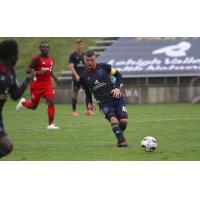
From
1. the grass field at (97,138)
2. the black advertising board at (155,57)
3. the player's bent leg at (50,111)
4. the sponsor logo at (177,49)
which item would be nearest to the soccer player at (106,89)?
the grass field at (97,138)

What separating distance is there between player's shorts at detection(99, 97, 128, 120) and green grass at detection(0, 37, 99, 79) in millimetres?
24892

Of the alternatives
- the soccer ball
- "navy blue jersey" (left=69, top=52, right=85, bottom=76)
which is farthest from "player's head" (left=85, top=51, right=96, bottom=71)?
"navy blue jersey" (left=69, top=52, right=85, bottom=76)

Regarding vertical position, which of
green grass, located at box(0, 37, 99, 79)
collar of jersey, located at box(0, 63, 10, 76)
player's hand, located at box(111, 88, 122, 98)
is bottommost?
green grass, located at box(0, 37, 99, 79)

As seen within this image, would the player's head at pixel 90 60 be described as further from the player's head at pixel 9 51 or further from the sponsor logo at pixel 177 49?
the sponsor logo at pixel 177 49

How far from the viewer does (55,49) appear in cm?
4241

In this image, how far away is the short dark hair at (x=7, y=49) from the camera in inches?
436

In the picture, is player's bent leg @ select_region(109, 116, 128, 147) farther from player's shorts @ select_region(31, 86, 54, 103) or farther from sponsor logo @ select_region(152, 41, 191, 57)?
sponsor logo @ select_region(152, 41, 191, 57)

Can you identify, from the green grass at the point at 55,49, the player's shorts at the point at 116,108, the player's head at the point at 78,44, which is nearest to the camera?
the player's shorts at the point at 116,108

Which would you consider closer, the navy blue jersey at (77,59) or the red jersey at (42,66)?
the red jersey at (42,66)

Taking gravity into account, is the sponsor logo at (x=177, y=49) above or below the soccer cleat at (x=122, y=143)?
below

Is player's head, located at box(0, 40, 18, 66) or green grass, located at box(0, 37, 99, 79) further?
green grass, located at box(0, 37, 99, 79)

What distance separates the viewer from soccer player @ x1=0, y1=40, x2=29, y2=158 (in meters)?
11.1
